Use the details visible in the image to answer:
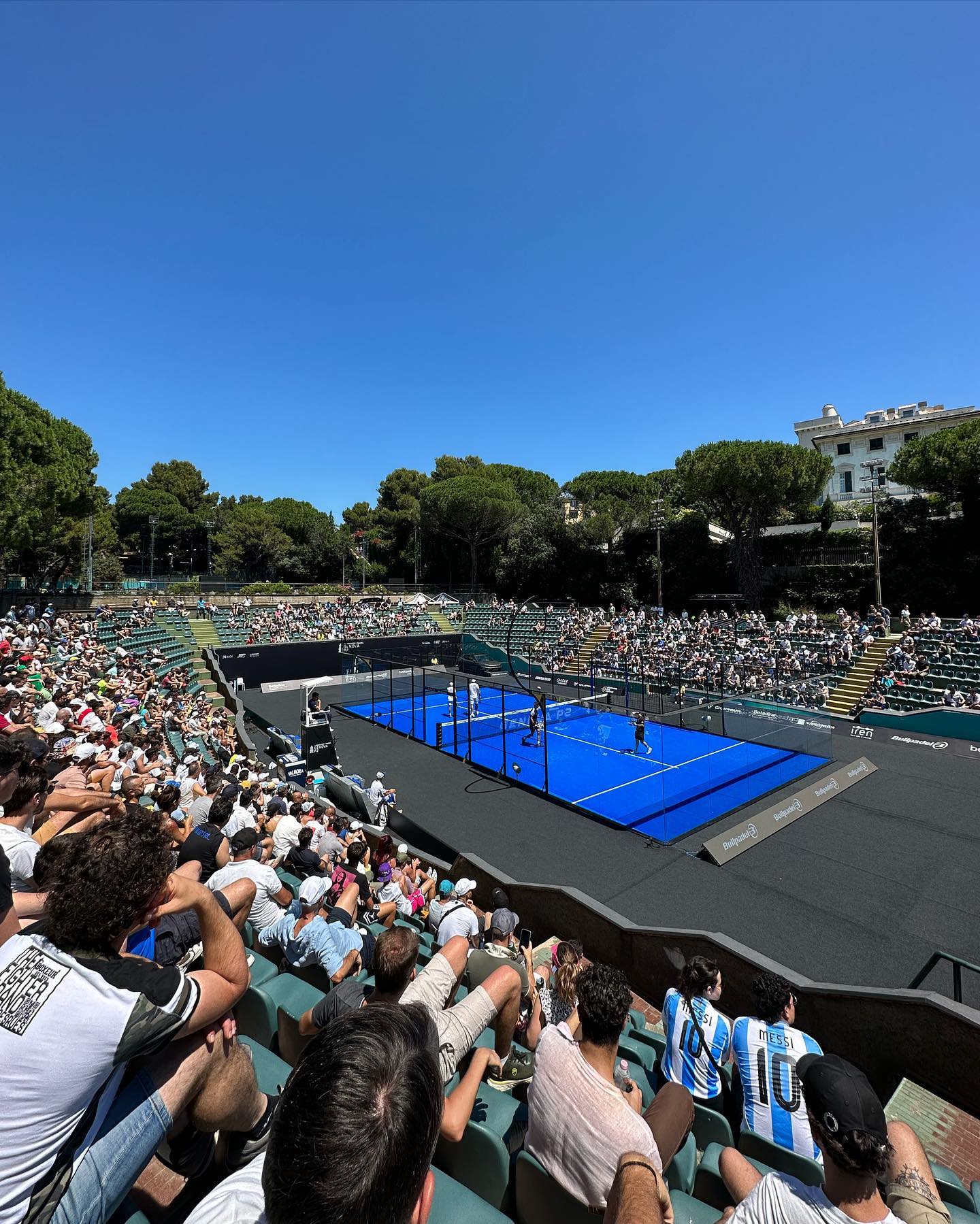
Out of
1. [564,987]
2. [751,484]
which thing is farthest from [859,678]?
[564,987]

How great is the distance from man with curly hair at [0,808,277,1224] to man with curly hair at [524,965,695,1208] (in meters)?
1.19

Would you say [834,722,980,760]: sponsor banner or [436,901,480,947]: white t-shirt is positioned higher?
[436,901,480,947]: white t-shirt

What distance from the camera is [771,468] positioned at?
114 feet

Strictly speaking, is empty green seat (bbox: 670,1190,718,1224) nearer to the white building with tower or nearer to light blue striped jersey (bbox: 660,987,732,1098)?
light blue striped jersey (bbox: 660,987,732,1098)

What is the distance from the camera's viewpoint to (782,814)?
12.7 meters

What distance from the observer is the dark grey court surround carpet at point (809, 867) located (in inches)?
326

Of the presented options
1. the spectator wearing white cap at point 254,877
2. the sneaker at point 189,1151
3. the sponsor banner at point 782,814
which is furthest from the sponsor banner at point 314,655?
the sneaker at point 189,1151

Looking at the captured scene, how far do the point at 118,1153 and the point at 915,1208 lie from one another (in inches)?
A: 115

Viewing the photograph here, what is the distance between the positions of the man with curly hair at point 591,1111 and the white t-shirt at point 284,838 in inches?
243

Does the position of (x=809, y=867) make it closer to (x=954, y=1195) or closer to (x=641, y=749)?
(x=954, y=1195)

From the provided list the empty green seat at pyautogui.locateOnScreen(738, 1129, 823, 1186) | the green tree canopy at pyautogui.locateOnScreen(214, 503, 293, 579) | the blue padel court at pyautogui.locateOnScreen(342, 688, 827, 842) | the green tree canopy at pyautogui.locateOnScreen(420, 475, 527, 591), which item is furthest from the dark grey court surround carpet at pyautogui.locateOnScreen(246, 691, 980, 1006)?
the green tree canopy at pyautogui.locateOnScreen(214, 503, 293, 579)

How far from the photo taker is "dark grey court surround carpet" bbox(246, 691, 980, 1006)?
8.29m

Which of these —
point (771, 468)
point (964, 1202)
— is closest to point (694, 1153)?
point (964, 1202)

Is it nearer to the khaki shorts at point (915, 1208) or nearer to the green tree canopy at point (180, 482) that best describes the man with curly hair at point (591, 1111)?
the khaki shorts at point (915, 1208)
